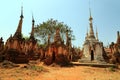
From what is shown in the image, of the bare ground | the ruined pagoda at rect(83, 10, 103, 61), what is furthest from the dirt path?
the ruined pagoda at rect(83, 10, 103, 61)

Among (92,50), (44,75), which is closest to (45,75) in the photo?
(44,75)

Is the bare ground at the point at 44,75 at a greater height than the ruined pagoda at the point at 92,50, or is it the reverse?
the ruined pagoda at the point at 92,50

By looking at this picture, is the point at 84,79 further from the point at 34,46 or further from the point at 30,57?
the point at 34,46

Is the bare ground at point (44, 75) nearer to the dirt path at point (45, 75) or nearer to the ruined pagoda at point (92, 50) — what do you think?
the dirt path at point (45, 75)

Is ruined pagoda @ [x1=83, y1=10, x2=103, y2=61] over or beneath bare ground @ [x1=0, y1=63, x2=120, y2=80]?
over

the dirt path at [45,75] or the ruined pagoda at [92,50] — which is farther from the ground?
the ruined pagoda at [92,50]

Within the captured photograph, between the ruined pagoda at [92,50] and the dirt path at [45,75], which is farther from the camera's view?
the ruined pagoda at [92,50]

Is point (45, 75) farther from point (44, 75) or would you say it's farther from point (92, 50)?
point (92, 50)

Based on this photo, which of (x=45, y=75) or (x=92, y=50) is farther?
(x=92, y=50)

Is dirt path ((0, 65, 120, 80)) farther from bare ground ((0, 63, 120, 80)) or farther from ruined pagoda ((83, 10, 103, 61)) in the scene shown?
ruined pagoda ((83, 10, 103, 61))

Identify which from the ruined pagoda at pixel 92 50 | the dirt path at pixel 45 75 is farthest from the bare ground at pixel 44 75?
the ruined pagoda at pixel 92 50

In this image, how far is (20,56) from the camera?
20.7 metres

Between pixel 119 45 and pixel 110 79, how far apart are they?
55.8 ft

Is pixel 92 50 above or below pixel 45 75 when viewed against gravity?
above
